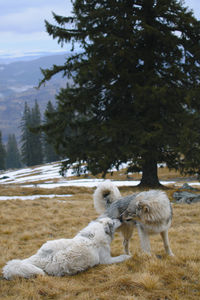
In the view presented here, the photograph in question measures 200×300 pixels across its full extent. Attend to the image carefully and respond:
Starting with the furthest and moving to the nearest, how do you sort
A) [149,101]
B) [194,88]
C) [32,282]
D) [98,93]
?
[98,93] → [194,88] → [149,101] → [32,282]

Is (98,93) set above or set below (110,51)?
below

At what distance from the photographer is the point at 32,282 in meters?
4.91

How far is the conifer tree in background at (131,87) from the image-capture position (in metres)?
16.5

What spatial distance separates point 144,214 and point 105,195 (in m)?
1.31

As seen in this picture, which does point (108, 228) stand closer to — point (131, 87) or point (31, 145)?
point (131, 87)

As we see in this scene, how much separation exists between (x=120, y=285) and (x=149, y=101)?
13.0m

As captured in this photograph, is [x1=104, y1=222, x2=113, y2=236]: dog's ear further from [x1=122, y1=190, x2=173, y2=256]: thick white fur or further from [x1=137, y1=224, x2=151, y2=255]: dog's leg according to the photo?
[x1=137, y1=224, x2=151, y2=255]: dog's leg

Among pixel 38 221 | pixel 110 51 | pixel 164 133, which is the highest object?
pixel 110 51

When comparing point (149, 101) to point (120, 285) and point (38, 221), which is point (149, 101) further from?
point (120, 285)

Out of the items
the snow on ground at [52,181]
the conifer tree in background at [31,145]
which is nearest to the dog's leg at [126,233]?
the snow on ground at [52,181]

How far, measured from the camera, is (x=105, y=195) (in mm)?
6672

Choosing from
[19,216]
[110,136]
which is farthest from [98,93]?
[19,216]

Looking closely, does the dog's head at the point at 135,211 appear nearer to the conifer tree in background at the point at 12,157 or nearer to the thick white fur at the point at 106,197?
the thick white fur at the point at 106,197

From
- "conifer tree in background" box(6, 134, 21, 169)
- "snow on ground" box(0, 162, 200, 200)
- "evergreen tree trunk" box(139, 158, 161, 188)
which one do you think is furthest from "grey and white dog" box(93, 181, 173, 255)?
"conifer tree in background" box(6, 134, 21, 169)
